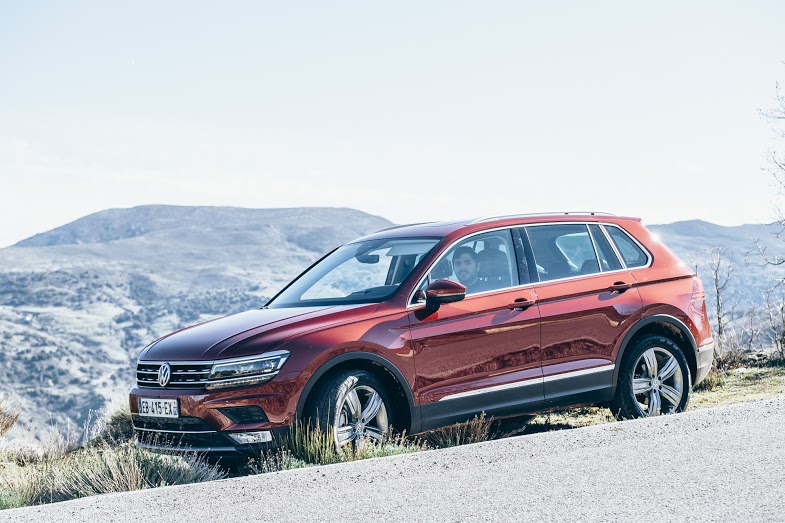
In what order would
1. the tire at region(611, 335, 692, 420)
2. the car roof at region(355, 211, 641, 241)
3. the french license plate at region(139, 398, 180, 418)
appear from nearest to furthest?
the french license plate at region(139, 398, 180, 418) → the car roof at region(355, 211, 641, 241) → the tire at region(611, 335, 692, 420)

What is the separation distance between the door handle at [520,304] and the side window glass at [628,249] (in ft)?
4.42

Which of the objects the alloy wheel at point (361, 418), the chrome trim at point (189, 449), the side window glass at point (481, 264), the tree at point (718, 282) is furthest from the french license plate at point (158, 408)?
the tree at point (718, 282)

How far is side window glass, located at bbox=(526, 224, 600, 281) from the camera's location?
8.46m

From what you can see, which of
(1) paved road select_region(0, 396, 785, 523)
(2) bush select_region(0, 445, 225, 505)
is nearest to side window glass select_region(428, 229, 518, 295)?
(1) paved road select_region(0, 396, 785, 523)

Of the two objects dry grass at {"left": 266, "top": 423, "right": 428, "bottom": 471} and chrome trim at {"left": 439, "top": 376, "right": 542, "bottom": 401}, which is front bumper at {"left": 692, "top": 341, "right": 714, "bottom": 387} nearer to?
chrome trim at {"left": 439, "top": 376, "right": 542, "bottom": 401}

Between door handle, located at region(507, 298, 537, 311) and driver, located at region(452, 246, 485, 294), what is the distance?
266 mm

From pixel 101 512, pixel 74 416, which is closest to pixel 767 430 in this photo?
pixel 101 512

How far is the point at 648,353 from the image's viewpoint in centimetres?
883

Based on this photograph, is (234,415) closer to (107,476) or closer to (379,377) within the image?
(107,476)

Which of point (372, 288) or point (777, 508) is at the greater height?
point (372, 288)

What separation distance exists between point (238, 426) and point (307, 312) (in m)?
1.04

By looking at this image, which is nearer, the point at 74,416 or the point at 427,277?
Answer: the point at 427,277

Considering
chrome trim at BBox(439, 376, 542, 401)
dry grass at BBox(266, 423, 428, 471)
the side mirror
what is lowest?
dry grass at BBox(266, 423, 428, 471)

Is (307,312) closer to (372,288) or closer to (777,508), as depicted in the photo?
(372,288)
